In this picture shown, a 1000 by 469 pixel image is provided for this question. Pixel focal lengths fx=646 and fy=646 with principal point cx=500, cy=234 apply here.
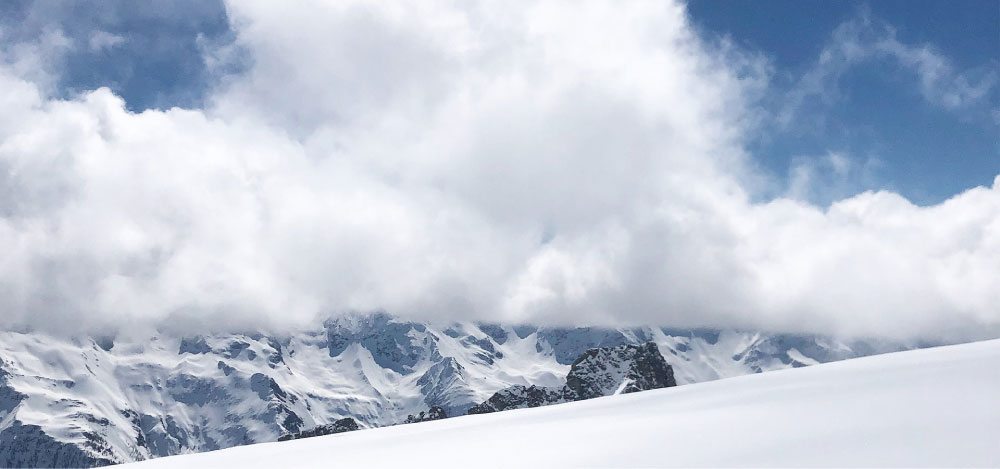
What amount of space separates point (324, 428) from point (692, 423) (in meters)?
203

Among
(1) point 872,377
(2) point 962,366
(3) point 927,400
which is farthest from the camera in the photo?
(1) point 872,377

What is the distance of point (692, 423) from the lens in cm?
969

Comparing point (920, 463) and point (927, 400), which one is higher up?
point (927, 400)

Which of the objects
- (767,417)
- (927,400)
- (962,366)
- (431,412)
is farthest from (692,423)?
(431,412)

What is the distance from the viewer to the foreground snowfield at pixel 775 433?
628 cm

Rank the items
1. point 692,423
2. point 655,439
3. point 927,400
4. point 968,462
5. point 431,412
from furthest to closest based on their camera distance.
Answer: point 431,412 < point 692,423 < point 655,439 < point 927,400 < point 968,462

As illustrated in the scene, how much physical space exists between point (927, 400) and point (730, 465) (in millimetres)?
3512

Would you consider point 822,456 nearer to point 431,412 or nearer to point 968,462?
point 968,462

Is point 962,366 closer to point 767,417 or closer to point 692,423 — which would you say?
point 767,417

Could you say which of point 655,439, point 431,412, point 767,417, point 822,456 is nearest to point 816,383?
point 767,417

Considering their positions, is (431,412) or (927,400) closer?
(927,400)

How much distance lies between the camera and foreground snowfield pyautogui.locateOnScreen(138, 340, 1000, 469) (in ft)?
20.6

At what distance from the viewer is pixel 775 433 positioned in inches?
306

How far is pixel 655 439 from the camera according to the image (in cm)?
875
